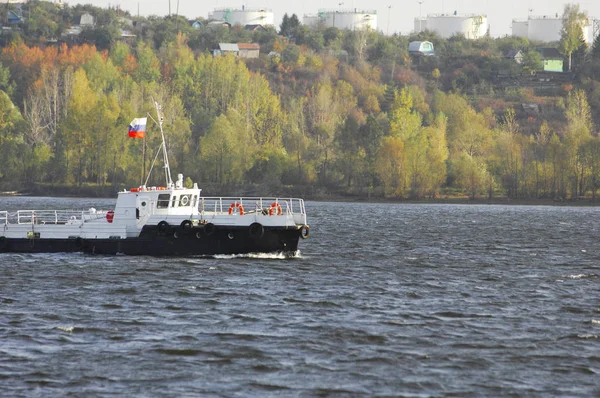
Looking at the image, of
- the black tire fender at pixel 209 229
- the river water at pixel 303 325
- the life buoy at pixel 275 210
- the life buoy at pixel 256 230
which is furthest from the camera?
the life buoy at pixel 275 210

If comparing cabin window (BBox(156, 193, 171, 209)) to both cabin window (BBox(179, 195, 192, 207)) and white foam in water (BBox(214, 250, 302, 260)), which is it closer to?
cabin window (BBox(179, 195, 192, 207))

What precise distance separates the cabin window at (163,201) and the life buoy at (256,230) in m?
5.56

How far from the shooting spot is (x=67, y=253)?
206 ft

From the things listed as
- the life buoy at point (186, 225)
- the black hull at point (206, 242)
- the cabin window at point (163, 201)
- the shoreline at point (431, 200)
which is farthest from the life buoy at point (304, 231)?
the shoreline at point (431, 200)

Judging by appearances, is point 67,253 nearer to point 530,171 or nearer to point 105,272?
point 105,272

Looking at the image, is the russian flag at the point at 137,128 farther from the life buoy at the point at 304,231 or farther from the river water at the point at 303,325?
the life buoy at the point at 304,231

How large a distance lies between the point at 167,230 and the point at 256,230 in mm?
5236

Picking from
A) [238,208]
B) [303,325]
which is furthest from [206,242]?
[303,325]

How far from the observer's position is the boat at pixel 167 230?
194 feet

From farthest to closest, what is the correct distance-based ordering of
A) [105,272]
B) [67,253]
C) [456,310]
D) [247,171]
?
[247,171]
[67,253]
[105,272]
[456,310]

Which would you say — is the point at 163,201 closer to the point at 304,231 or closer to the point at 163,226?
the point at 163,226

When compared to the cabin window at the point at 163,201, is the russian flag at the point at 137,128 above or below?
above

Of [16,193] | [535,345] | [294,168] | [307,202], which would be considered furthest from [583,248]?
[16,193]

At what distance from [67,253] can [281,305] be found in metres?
21.6
